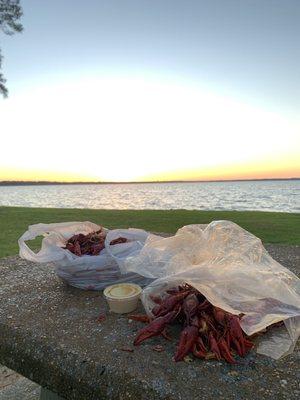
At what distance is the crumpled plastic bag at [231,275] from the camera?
2486 mm

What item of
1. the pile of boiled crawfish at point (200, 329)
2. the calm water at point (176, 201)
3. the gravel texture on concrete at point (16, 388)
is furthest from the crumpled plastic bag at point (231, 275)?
the calm water at point (176, 201)

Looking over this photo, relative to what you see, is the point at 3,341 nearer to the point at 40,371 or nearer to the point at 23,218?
the point at 40,371

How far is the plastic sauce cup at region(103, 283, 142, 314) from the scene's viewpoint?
2.96 metres

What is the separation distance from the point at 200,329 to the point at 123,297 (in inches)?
33.9

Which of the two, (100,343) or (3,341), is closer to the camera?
(100,343)

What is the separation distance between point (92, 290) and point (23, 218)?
1185 cm

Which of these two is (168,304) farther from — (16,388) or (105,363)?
(16,388)

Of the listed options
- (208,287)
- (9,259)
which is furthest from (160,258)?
(9,259)

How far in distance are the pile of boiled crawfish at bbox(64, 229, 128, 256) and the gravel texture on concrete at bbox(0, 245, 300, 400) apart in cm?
45

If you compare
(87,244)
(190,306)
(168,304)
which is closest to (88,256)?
(87,244)

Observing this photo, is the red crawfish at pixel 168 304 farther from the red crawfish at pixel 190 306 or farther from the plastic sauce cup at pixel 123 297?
the plastic sauce cup at pixel 123 297

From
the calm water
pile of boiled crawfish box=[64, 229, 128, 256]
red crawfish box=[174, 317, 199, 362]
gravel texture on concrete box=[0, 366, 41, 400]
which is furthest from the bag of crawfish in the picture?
the calm water

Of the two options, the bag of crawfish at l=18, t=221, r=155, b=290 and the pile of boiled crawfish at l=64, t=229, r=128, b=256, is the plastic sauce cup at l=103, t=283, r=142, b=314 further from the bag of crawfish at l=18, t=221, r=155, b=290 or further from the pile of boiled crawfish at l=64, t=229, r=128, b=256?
the pile of boiled crawfish at l=64, t=229, r=128, b=256

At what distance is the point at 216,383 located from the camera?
6.93 feet
